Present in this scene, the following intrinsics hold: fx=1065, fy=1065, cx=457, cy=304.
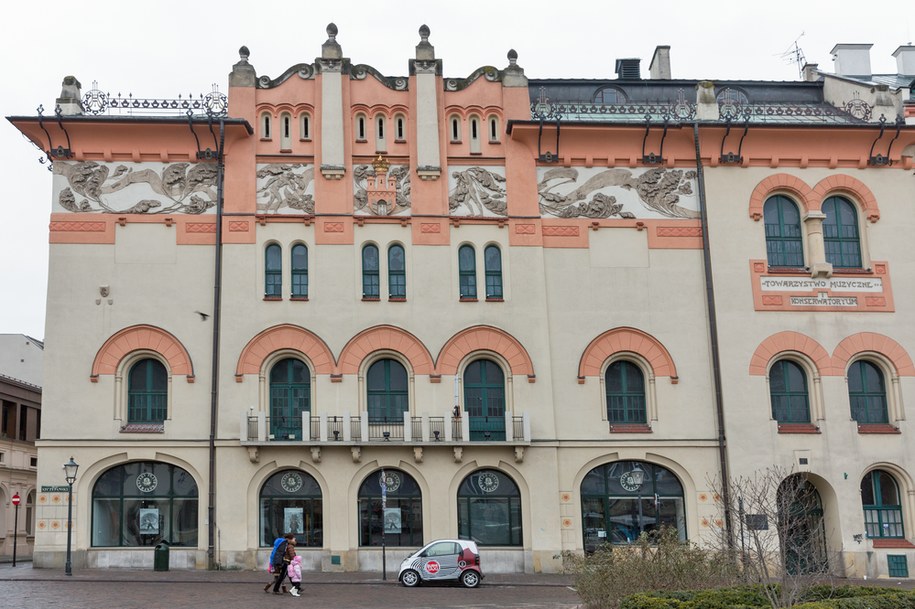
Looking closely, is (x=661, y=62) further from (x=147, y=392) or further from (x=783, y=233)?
(x=147, y=392)

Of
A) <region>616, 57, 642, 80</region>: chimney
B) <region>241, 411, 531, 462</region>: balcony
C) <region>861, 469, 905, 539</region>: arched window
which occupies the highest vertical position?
<region>616, 57, 642, 80</region>: chimney

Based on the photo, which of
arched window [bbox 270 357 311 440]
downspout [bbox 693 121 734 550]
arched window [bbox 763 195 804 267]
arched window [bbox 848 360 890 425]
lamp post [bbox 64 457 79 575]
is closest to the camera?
lamp post [bbox 64 457 79 575]

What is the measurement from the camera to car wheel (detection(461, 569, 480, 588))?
30062 millimetres

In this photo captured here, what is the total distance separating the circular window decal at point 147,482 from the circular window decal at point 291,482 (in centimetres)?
408

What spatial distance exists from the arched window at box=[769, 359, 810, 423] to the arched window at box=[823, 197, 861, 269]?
4.18 m

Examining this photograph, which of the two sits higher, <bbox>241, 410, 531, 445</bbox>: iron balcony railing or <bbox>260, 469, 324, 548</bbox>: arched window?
<bbox>241, 410, 531, 445</bbox>: iron balcony railing

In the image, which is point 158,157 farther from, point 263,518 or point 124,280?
point 263,518

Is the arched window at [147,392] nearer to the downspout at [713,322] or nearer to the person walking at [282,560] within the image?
the person walking at [282,560]

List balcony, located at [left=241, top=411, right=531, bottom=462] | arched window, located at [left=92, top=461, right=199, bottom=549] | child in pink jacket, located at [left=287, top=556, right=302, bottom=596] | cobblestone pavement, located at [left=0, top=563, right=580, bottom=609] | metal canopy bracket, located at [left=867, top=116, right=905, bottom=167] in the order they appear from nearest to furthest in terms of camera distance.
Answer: cobblestone pavement, located at [left=0, top=563, right=580, bottom=609] < child in pink jacket, located at [left=287, top=556, right=302, bottom=596] < arched window, located at [left=92, top=461, right=199, bottom=549] < balcony, located at [left=241, top=411, right=531, bottom=462] < metal canopy bracket, located at [left=867, top=116, right=905, bottom=167]

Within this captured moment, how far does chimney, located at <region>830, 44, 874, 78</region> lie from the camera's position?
1809 inches

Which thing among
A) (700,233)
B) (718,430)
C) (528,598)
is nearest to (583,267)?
(700,233)

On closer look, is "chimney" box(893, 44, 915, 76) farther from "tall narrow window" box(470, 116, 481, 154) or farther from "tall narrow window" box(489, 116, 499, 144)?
"tall narrow window" box(470, 116, 481, 154)

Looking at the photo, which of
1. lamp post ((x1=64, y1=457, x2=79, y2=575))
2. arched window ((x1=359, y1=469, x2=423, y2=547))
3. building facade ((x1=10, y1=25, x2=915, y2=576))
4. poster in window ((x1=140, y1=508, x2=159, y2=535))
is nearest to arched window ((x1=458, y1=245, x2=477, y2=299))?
building facade ((x1=10, y1=25, x2=915, y2=576))

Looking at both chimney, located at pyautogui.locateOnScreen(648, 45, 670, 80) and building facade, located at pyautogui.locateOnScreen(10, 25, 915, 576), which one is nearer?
building facade, located at pyautogui.locateOnScreen(10, 25, 915, 576)
